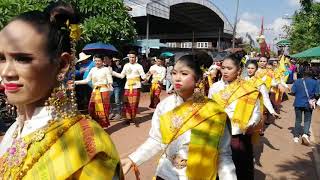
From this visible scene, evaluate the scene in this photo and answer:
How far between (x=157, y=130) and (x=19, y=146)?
60.8 inches

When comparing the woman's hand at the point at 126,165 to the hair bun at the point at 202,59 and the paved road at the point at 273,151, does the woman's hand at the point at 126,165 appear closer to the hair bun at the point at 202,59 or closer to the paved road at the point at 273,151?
the hair bun at the point at 202,59

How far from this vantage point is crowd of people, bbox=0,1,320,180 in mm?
1390

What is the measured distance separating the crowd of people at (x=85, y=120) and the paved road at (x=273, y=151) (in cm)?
103

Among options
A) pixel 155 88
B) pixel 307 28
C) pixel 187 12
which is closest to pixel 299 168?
pixel 155 88

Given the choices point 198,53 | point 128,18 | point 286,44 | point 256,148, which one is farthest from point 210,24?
point 198,53

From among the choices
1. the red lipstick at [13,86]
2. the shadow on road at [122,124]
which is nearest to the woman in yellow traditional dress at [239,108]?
the red lipstick at [13,86]

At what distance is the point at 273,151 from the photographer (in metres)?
7.42

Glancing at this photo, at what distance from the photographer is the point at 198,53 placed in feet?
10.9

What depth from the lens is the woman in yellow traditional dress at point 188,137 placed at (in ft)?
9.01

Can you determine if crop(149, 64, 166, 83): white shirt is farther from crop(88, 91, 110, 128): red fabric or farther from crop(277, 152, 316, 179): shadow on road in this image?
crop(277, 152, 316, 179): shadow on road

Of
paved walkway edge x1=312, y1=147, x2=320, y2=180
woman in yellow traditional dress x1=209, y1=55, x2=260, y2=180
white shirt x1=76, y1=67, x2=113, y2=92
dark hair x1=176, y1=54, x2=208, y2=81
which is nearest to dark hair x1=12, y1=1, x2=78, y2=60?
dark hair x1=176, y1=54, x2=208, y2=81

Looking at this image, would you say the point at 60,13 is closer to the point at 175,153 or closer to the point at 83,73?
the point at 175,153

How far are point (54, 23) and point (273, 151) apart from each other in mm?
6546

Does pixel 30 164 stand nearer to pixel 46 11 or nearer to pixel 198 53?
pixel 46 11
